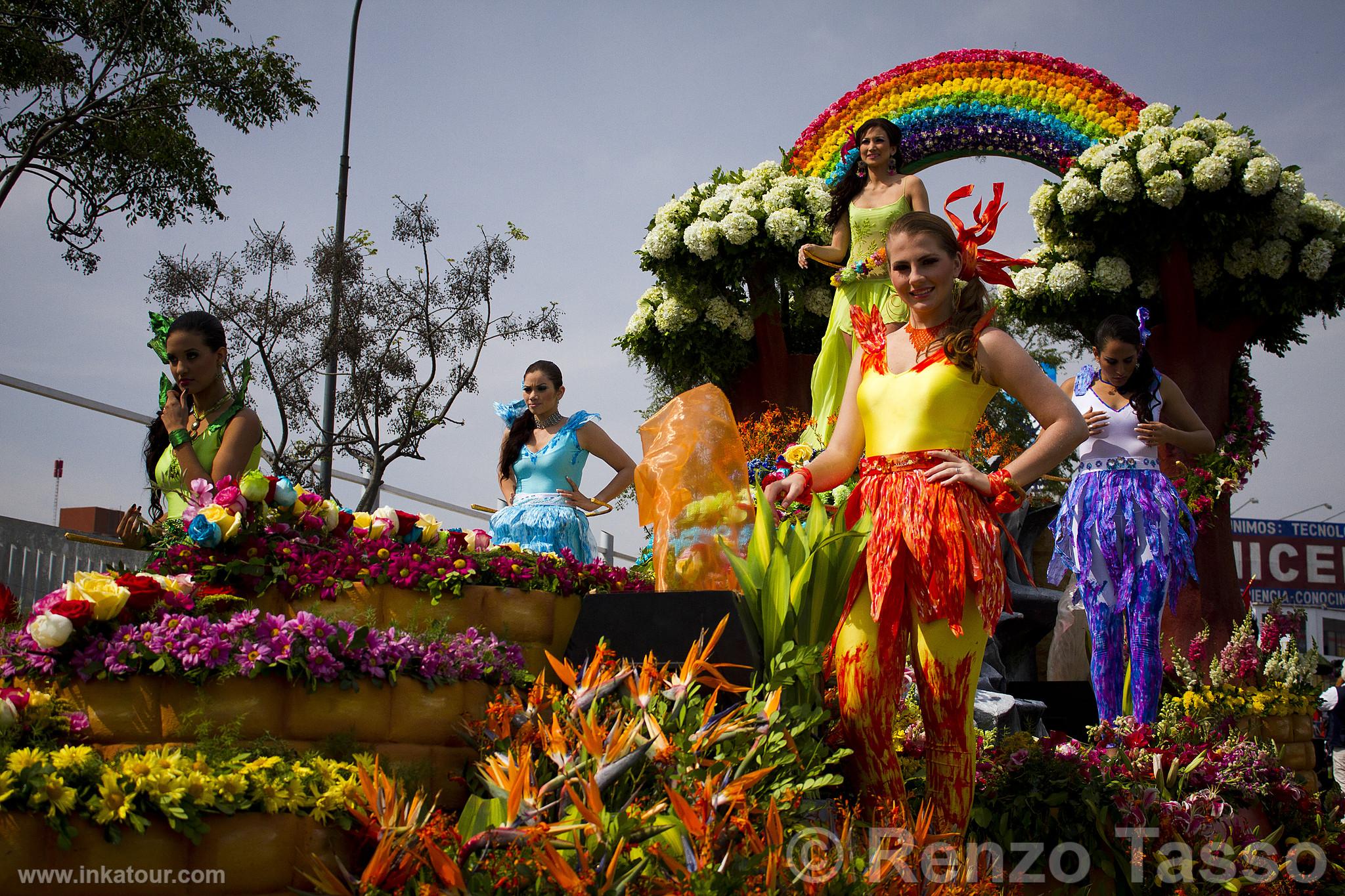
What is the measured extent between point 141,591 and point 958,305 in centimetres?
230

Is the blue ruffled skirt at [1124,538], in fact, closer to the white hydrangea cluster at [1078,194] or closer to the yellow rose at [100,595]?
the yellow rose at [100,595]

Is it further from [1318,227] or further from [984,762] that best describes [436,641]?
[1318,227]

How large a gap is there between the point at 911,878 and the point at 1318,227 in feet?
27.4

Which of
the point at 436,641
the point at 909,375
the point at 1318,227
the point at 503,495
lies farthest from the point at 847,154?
the point at 436,641

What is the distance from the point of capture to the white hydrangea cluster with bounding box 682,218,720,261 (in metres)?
8.67

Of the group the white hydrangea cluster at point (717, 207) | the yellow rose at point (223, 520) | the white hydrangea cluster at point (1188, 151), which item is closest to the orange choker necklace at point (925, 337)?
the yellow rose at point (223, 520)

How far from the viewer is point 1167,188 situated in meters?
8.08

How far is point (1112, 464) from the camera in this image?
4.82 meters

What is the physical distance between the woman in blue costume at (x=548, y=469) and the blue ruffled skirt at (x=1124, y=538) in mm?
2394

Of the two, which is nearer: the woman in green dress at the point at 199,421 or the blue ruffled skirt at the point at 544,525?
the woman in green dress at the point at 199,421

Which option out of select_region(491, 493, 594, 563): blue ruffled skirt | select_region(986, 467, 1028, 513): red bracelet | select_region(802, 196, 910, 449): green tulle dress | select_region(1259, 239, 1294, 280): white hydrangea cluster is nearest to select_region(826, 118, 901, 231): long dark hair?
select_region(802, 196, 910, 449): green tulle dress

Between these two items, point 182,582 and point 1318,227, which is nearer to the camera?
point 182,582

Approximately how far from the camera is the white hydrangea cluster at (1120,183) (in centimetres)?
822

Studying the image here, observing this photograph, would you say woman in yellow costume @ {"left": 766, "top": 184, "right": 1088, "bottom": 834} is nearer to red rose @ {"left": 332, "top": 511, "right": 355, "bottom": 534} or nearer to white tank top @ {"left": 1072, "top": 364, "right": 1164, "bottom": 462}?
red rose @ {"left": 332, "top": 511, "right": 355, "bottom": 534}
